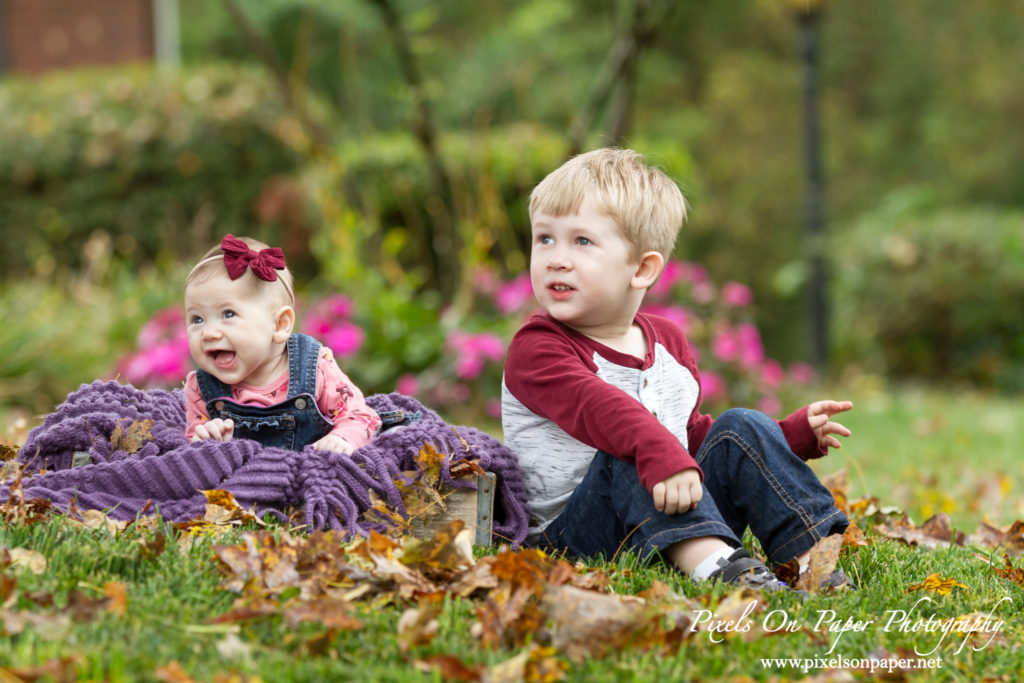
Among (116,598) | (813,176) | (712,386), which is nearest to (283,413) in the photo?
(116,598)

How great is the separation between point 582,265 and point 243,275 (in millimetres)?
1027

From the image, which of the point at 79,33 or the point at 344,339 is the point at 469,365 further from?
the point at 79,33

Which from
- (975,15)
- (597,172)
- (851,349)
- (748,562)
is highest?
(975,15)

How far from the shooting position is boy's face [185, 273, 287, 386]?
3.11 metres

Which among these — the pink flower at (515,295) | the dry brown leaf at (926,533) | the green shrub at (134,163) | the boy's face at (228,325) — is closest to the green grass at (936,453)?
the dry brown leaf at (926,533)

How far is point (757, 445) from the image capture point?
299cm

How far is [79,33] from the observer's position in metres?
16.7

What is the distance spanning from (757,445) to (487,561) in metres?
0.90

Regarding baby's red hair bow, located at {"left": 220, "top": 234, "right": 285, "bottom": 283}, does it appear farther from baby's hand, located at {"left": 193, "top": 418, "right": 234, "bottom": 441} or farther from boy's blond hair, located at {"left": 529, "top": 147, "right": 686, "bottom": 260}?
boy's blond hair, located at {"left": 529, "top": 147, "right": 686, "bottom": 260}

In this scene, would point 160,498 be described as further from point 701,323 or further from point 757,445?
point 701,323

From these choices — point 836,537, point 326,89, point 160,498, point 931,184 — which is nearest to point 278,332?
point 160,498

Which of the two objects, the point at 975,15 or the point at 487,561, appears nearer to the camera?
the point at 487,561

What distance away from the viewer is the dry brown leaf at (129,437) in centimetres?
312

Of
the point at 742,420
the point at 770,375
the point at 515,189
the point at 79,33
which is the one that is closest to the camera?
the point at 742,420
